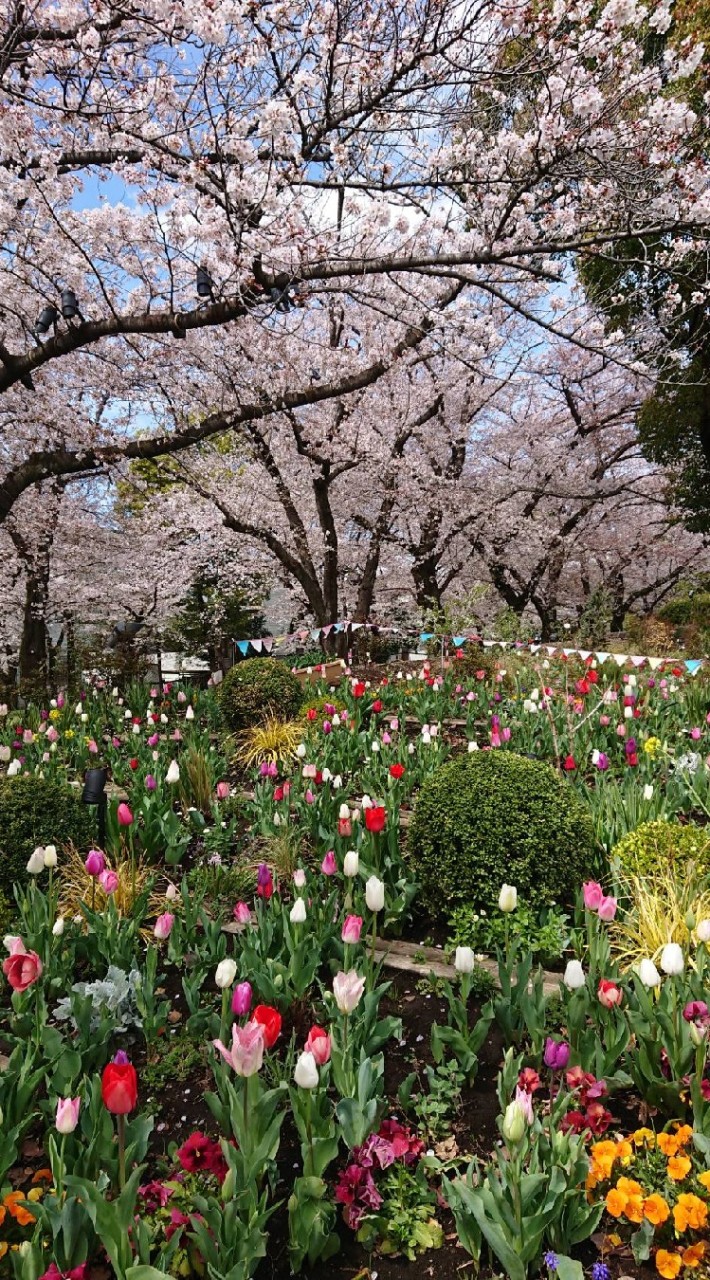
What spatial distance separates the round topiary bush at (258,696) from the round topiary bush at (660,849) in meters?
4.40

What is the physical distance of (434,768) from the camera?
4637 millimetres

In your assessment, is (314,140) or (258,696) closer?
(314,140)

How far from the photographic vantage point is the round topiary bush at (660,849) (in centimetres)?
316

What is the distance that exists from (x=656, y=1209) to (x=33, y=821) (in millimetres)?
3059

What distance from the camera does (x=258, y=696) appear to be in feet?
24.1

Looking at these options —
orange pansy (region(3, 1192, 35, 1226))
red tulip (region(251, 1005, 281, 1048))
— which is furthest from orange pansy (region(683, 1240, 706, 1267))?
orange pansy (region(3, 1192, 35, 1226))

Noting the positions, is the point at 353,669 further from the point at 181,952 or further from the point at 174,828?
the point at 181,952

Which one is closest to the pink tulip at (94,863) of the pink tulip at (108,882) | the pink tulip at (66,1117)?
the pink tulip at (108,882)

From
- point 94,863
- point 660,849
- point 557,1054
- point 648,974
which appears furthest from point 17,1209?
point 660,849

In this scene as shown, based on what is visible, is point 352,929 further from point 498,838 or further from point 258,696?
point 258,696

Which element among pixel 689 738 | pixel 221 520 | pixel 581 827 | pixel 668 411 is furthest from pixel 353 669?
pixel 581 827

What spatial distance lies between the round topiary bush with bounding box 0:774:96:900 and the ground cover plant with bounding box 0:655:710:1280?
0.02 metres

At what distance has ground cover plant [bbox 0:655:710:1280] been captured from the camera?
5.43ft

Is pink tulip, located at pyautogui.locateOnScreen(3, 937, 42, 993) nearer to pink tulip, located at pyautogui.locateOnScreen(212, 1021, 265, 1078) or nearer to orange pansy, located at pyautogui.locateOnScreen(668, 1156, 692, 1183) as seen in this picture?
pink tulip, located at pyautogui.locateOnScreen(212, 1021, 265, 1078)
